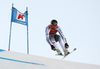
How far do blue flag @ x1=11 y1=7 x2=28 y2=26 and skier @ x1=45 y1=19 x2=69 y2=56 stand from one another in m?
2.55

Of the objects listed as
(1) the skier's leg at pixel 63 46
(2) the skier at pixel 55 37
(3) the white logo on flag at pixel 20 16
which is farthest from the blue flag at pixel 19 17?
(1) the skier's leg at pixel 63 46

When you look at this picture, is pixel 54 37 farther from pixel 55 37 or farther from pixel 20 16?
pixel 20 16

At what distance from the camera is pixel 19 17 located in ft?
26.9

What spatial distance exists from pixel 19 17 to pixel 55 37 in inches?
115

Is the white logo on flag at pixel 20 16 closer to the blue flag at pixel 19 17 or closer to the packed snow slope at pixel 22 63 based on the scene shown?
the blue flag at pixel 19 17

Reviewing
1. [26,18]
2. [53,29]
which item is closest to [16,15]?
[26,18]

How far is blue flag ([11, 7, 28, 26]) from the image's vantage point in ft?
25.9

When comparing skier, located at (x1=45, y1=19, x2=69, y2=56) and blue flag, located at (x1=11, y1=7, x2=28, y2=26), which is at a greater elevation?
blue flag, located at (x1=11, y1=7, x2=28, y2=26)

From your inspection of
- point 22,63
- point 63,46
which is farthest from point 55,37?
point 22,63

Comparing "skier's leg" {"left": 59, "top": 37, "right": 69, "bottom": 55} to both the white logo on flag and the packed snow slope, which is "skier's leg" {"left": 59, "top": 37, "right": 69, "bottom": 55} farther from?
the white logo on flag

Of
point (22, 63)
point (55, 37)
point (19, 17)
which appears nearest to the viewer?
point (22, 63)

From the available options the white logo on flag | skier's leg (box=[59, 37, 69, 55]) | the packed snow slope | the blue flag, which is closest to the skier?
skier's leg (box=[59, 37, 69, 55])

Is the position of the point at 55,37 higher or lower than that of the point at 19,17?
lower

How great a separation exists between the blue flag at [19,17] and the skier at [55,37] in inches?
100
